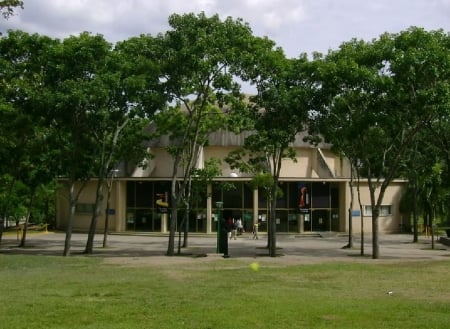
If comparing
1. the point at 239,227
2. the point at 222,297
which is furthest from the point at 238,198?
the point at 222,297

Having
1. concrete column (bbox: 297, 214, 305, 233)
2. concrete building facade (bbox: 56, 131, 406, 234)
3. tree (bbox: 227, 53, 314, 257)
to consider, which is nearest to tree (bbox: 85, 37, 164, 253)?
tree (bbox: 227, 53, 314, 257)

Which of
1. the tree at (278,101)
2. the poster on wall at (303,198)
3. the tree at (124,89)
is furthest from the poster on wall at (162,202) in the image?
the tree at (278,101)

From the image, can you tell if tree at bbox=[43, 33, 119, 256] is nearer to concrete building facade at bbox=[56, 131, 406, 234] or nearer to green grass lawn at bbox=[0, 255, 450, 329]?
green grass lawn at bbox=[0, 255, 450, 329]

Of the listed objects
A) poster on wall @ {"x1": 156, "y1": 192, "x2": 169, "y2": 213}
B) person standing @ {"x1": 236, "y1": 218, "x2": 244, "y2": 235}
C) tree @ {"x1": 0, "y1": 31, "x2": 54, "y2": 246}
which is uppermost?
tree @ {"x1": 0, "y1": 31, "x2": 54, "y2": 246}

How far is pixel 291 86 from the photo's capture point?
30766mm

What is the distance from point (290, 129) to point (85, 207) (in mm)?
31385

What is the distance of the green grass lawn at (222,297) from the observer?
10406mm

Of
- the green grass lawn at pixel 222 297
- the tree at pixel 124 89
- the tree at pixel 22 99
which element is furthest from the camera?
the tree at pixel 124 89

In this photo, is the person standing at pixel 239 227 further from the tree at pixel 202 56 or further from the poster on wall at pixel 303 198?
the tree at pixel 202 56

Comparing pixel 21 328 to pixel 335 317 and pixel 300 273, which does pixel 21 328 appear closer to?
pixel 335 317

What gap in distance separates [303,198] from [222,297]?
4181 centimetres

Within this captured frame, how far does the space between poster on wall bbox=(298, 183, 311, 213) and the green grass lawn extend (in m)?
32.7

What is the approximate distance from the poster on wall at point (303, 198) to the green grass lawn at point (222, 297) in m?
32.7

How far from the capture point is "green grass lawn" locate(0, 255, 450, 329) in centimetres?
1041
